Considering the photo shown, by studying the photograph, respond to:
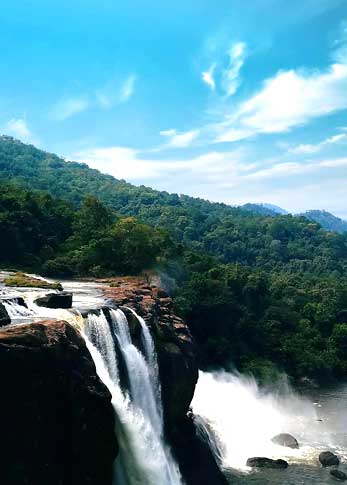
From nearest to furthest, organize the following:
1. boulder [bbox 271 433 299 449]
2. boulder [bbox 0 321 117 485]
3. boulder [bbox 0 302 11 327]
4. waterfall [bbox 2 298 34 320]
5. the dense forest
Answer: boulder [bbox 0 321 117 485]
boulder [bbox 0 302 11 327]
waterfall [bbox 2 298 34 320]
boulder [bbox 271 433 299 449]
the dense forest

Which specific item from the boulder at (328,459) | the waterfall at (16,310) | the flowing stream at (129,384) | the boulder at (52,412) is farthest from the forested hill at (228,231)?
the boulder at (52,412)

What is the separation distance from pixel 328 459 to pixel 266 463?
11.4 ft

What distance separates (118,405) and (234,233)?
113 m

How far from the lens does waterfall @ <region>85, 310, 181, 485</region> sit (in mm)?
20578

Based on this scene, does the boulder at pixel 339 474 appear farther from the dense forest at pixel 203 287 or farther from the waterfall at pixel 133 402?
the dense forest at pixel 203 287

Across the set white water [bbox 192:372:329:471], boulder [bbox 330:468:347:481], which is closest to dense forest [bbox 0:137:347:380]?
white water [bbox 192:372:329:471]

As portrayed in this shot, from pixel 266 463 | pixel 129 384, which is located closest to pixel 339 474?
pixel 266 463

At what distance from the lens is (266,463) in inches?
1174

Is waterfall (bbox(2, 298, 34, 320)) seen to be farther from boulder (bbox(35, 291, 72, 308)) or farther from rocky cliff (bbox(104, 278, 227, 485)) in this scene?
rocky cliff (bbox(104, 278, 227, 485))

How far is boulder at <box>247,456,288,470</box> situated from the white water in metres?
0.64

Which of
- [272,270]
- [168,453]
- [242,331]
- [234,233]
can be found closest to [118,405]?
[168,453]

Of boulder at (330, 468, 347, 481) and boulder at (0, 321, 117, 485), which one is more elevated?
boulder at (0, 321, 117, 485)

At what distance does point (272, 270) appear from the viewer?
381 feet

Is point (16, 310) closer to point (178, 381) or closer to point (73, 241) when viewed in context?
point (178, 381)
